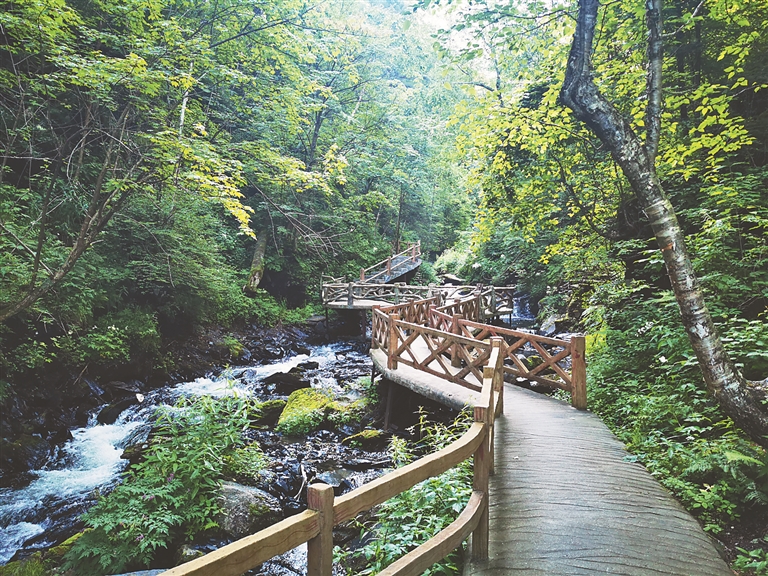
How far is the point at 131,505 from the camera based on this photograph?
5020 millimetres

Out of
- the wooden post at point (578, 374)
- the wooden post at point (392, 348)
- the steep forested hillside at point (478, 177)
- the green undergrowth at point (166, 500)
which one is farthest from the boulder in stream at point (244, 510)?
the wooden post at point (578, 374)

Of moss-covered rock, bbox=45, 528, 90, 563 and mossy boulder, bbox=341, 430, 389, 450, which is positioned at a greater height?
mossy boulder, bbox=341, 430, 389, 450

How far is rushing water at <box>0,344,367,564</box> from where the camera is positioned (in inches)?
220

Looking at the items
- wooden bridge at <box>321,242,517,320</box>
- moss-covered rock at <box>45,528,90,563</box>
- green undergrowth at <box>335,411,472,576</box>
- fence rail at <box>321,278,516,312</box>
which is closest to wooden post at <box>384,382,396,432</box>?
green undergrowth at <box>335,411,472,576</box>

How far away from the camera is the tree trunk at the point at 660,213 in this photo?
4012 millimetres

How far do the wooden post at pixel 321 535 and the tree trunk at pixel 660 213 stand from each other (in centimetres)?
408

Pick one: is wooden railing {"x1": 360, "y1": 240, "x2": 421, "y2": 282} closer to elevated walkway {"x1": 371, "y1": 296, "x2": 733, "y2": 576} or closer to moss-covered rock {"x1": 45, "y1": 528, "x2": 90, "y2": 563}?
elevated walkway {"x1": 371, "y1": 296, "x2": 733, "y2": 576}

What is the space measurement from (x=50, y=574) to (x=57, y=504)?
7.32ft

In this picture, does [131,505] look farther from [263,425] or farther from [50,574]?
[263,425]

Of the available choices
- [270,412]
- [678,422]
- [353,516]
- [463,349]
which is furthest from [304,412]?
[353,516]

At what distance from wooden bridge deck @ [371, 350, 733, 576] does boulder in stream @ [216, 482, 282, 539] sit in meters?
3.22

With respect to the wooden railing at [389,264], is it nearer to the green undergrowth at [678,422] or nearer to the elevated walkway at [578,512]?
the green undergrowth at [678,422]

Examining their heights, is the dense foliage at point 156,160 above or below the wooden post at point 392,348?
above

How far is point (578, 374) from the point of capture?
6859 millimetres
